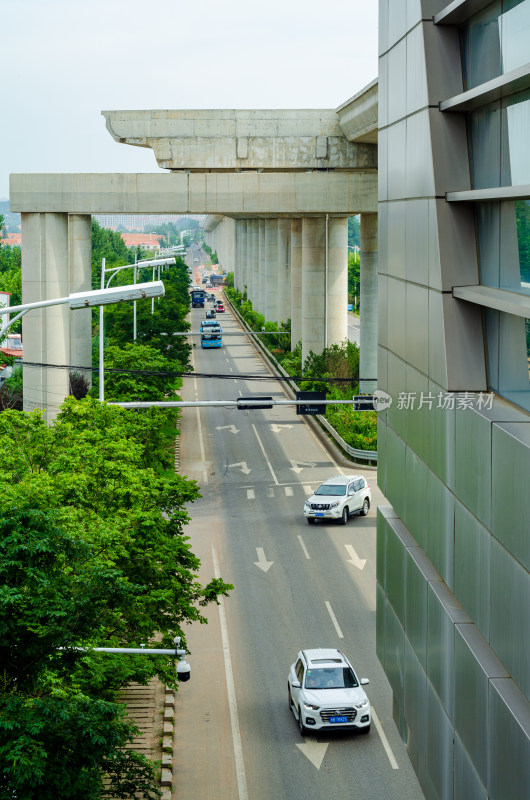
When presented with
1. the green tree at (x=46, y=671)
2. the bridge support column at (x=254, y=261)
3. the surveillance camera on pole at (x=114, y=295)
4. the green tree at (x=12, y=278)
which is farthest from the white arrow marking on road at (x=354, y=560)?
the bridge support column at (x=254, y=261)

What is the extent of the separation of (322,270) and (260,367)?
17.4 metres

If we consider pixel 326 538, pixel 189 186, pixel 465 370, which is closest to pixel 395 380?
pixel 465 370

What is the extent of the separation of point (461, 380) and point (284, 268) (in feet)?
258

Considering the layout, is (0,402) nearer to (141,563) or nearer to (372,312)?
(372,312)

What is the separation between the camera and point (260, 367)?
7719cm

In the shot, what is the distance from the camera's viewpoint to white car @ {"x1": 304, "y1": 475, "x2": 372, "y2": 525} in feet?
124

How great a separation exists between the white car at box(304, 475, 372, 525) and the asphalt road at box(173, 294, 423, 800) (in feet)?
1.41

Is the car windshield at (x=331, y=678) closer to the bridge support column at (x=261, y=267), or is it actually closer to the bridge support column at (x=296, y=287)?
the bridge support column at (x=296, y=287)

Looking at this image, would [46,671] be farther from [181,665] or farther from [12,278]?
[12,278]

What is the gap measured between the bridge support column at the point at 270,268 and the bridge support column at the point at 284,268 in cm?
530

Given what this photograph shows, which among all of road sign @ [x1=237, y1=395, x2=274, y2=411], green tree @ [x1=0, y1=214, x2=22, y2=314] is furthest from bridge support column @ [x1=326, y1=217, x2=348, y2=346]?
green tree @ [x1=0, y1=214, x2=22, y2=314]

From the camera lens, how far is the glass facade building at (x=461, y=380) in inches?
421

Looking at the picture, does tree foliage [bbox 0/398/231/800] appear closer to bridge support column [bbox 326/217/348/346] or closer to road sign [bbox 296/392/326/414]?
road sign [bbox 296/392/326/414]

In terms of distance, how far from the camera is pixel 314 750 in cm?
2177
